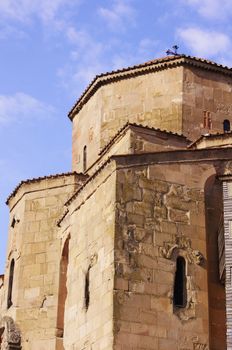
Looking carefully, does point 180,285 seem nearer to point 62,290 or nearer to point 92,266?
point 92,266

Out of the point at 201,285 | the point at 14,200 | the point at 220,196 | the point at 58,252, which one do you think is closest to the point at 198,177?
the point at 220,196

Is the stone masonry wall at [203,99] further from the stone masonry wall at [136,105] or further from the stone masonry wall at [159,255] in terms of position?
the stone masonry wall at [159,255]

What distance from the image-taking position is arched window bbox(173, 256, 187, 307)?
15.3 m

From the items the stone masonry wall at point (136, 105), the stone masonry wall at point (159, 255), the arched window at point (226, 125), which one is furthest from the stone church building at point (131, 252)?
the arched window at point (226, 125)

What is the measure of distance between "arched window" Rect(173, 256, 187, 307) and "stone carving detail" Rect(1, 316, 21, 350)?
5263 millimetres

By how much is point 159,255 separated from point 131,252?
22.0 inches

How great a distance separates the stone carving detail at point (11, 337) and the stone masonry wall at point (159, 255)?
16.9 ft

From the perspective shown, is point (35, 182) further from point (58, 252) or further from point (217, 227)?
point (217, 227)

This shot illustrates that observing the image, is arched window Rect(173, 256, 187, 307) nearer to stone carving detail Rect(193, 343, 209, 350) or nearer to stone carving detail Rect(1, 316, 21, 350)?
stone carving detail Rect(193, 343, 209, 350)

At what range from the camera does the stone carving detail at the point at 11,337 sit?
62.2 ft

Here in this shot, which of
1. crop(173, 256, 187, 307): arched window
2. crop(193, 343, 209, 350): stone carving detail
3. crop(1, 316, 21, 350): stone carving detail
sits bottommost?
crop(193, 343, 209, 350): stone carving detail

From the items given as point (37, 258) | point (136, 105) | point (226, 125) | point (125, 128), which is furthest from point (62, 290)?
point (226, 125)

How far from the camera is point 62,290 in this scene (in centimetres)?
1917

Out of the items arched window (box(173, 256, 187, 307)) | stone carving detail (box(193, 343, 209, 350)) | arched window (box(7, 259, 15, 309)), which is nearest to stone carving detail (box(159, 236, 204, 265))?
arched window (box(173, 256, 187, 307))
